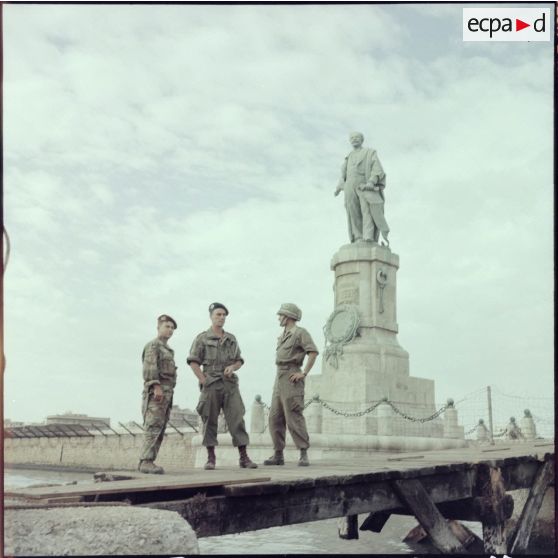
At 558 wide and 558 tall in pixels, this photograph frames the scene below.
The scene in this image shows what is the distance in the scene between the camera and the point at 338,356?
17.1 m

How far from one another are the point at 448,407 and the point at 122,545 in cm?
1432

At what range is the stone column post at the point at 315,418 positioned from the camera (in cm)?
1547

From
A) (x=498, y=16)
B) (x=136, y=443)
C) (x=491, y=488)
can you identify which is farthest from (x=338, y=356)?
(x=136, y=443)

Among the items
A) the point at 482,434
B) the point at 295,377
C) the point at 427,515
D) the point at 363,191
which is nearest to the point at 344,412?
the point at 363,191

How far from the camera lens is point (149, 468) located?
638 cm

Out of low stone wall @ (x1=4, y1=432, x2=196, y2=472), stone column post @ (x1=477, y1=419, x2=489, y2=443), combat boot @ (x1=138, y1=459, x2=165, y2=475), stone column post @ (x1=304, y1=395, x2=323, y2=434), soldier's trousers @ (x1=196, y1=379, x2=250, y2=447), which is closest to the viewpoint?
combat boot @ (x1=138, y1=459, x2=165, y2=475)

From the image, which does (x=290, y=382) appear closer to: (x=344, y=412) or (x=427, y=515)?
(x=427, y=515)

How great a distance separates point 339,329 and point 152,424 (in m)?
11.3

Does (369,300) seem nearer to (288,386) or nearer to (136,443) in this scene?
(288,386)

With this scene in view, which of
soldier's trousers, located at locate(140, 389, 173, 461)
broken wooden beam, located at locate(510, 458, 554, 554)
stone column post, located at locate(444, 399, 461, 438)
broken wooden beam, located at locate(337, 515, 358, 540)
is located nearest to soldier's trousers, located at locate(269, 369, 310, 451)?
soldier's trousers, located at locate(140, 389, 173, 461)

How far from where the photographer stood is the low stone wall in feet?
94.6

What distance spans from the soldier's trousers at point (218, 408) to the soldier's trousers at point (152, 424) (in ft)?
3.34

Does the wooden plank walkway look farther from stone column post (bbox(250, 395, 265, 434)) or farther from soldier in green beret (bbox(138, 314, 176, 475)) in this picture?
stone column post (bbox(250, 395, 265, 434))

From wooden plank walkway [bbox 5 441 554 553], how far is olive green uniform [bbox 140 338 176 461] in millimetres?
386
